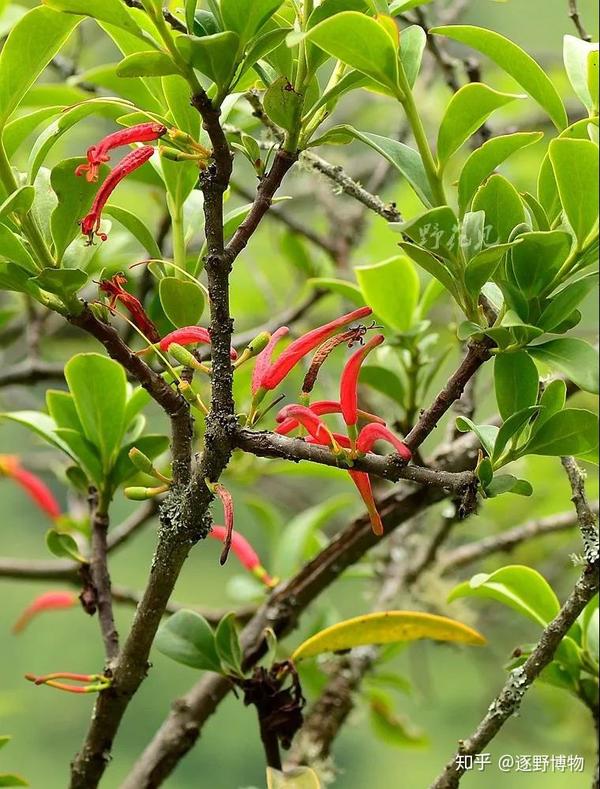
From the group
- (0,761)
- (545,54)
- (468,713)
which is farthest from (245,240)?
(0,761)

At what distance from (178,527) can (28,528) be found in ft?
8.55

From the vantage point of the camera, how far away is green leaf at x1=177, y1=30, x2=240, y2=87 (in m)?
0.36

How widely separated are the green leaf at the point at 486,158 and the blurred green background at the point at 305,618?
623 mm

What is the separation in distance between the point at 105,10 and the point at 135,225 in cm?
16

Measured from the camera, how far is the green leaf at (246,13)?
0.38 metres

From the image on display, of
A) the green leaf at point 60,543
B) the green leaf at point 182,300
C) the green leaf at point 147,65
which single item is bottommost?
the green leaf at point 60,543

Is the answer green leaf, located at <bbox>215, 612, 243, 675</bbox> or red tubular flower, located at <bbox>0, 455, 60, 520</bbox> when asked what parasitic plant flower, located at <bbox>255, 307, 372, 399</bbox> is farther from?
red tubular flower, located at <bbox>0, 455, 60, 520</bbox>

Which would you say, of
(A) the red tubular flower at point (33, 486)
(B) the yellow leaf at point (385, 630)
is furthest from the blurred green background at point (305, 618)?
(B) the yellow leaf at point (385, 630)

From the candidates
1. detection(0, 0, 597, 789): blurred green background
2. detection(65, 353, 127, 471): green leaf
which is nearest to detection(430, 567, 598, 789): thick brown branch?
detection(65, 353, 127, 471): green leaf

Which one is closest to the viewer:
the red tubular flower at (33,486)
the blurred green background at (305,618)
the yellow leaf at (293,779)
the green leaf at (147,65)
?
the green leaf at (147,65)

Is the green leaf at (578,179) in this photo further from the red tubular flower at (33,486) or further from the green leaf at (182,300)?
the red tubular flower at (33,486)

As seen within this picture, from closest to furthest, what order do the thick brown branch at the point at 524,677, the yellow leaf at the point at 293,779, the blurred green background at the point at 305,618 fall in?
the thick brown branch at the point at 524,677
the yellow leaf at the point at 293,779
the blurred green background at the point at 305,618

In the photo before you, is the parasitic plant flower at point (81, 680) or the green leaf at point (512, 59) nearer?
the green leaf at point (512, 59)

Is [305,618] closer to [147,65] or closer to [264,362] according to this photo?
[264,362]
